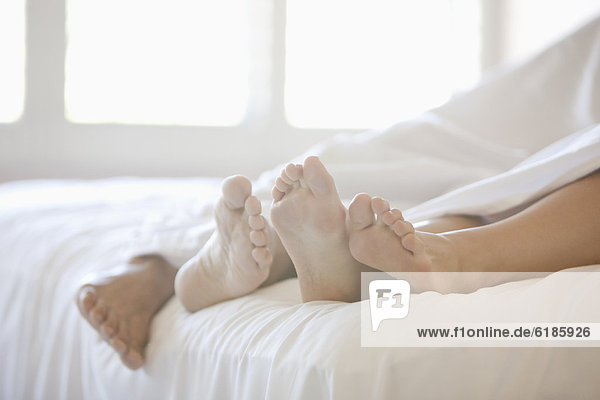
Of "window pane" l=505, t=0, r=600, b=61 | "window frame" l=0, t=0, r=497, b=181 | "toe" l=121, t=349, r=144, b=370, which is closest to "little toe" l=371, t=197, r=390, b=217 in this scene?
"toe" l=121, t=349, r=144, b=370

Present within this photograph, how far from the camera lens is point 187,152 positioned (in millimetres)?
2785

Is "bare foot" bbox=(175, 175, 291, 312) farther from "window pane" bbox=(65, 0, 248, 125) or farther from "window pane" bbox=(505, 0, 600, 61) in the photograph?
"window pane" bbox=(505, 0, 600, 61)

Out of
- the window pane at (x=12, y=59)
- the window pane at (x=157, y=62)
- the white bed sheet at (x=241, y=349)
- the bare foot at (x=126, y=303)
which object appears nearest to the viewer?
the white bed sheet at (x=241, y=349)

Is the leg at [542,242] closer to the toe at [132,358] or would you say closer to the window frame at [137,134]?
the toe at [132,358]

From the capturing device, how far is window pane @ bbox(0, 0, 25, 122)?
2.50 metres

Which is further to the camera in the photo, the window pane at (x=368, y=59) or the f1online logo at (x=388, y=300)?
the window pane at (x=368, y=59)

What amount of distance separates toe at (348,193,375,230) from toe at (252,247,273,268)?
0.39 feet

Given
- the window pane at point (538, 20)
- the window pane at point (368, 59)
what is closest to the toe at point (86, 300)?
the window pane at point (368, 59)

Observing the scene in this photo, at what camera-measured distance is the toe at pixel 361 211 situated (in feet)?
2.04

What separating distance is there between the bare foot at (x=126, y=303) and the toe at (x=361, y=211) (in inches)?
11.3

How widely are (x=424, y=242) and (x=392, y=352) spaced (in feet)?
0.52

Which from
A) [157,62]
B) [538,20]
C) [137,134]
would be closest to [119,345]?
[137,134]

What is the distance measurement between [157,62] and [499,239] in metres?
2.31

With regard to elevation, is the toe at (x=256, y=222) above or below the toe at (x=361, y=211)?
below
